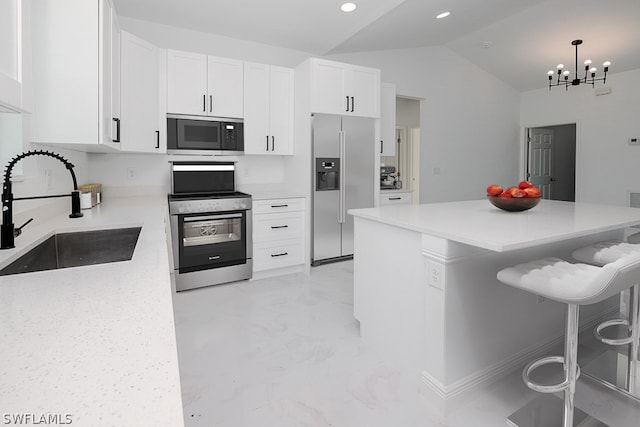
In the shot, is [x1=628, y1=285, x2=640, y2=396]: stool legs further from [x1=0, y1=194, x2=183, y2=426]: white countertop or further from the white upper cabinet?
the white upper cabinet

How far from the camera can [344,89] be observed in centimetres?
398

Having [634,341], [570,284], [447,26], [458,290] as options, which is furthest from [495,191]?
[447,26]

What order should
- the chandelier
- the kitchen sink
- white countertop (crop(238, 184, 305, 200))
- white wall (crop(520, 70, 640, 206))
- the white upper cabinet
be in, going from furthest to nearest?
1. white wall (crop(520, 70, 640, 206))
2. the chandelier
3. white countertop (crop(238, 184, 305, 200))
4. the kitchen sink
5. the white upper cabinet

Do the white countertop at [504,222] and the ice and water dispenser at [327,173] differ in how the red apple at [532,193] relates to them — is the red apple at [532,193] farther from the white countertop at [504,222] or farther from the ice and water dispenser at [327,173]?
the ice and water dispenser at [327,173]

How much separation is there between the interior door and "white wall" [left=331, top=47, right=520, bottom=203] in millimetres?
331

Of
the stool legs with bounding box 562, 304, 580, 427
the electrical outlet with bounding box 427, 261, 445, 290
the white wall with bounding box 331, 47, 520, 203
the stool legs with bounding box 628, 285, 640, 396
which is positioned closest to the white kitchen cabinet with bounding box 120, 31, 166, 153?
the electrical outlet with bounding box 427, 261, 445, 290

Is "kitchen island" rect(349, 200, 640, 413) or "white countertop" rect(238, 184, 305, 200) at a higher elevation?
"white countertop" rect(238, 184, 305, 200)

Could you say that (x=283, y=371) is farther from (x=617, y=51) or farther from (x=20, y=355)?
(x=617, y=51)

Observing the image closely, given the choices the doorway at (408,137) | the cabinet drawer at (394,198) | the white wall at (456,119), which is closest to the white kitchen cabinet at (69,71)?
the cabinet drawer at (394,198)

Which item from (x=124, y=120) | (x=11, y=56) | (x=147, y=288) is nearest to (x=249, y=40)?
(x=124, y=120)

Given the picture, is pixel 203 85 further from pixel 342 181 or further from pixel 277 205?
pixel 342 181

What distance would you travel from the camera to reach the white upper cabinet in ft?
2.73

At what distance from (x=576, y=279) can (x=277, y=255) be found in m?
2.78

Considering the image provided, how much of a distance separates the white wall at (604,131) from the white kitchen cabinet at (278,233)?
5436mm
